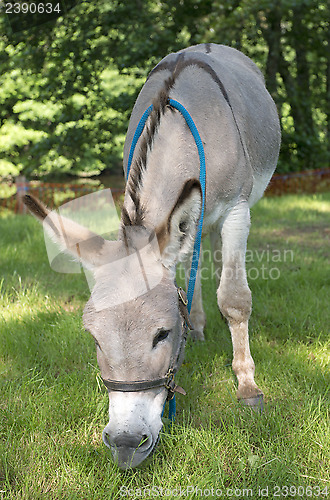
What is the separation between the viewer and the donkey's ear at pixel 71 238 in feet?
6.12

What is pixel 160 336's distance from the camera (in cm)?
182

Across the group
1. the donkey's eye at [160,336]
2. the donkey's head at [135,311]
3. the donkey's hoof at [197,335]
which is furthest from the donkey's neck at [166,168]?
the donkey's hoof at [197,335]

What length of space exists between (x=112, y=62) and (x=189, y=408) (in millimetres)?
8721

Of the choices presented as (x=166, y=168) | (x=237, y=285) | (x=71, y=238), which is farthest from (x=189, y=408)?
(x=166, y=168)

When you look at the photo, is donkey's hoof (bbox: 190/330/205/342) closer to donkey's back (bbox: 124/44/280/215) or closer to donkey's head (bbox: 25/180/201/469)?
donkey's back (bbox: 124/44/280/215)

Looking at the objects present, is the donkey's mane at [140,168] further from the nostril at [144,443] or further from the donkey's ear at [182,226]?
the nostril at [144,443]

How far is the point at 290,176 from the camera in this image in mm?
10461

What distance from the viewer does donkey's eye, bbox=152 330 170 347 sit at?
1790mm

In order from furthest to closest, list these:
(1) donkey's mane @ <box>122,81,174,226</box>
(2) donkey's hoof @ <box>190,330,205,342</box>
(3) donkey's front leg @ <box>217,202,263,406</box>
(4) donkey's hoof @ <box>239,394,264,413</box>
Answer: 1. (2) donkey's hoof @ <box>190,330,205,342</box>
2. (3) donkey's front leg @ <box>217,202,263,406</box>
3. (4) donkey's hoof @ <box>239,394,264,413</box>
4. (1) donkey's mane @ <box>122,81,174,226</box>

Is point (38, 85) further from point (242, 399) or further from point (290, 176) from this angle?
point (242, 399)

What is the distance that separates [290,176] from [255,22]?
11.2 feet

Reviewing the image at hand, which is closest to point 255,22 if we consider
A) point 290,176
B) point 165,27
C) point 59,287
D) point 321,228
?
point 165,27

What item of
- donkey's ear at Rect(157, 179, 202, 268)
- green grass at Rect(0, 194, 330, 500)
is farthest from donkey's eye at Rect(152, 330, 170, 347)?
green grass at Rect(0, 194, 330, 500)

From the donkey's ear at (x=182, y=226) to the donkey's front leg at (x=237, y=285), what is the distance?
32.0 inches
